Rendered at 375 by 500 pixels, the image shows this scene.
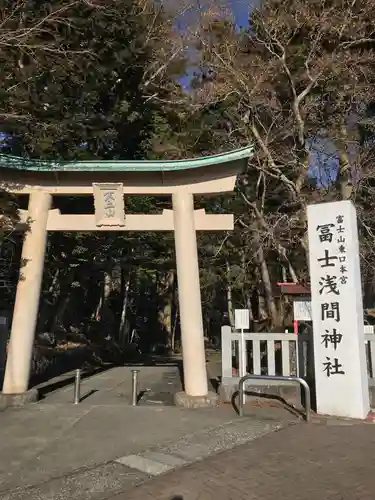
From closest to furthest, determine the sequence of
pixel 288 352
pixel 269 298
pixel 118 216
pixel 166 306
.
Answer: pixel 288 352
pixel 118 216
pixel 269 298
pixel 166 306

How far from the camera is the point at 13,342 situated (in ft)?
29.1

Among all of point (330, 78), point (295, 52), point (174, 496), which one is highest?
point (295, 52)

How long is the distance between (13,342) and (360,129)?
12.0 m

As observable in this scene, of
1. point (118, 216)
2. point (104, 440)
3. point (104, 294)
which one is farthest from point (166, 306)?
point (104, 440)

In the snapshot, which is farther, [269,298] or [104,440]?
[269,298]

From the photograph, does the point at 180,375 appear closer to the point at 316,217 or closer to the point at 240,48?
the point at 316,217

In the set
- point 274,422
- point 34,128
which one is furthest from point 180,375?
point 34,128

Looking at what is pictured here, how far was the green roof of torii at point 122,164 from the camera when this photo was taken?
30.0ft

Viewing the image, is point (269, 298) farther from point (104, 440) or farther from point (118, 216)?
point (104, 440)

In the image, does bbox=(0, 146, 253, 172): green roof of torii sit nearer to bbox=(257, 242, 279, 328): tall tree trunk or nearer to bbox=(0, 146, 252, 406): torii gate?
bbox=(0, 146, 252, 406): torii gate

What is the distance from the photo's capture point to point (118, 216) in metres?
9.35

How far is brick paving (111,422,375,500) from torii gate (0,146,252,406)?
3111 millimetres

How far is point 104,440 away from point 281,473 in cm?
260

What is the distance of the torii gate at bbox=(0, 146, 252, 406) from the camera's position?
351 inches
